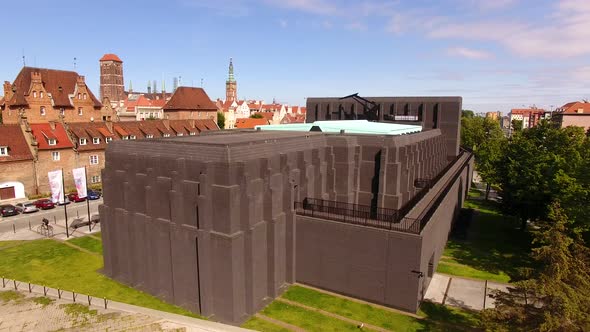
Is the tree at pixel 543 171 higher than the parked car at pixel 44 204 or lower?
higher

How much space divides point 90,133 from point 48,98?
49.5ft

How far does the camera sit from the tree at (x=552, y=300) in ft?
42.0

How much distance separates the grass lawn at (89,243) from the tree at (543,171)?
3892 centimetres

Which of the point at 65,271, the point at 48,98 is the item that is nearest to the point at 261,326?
the point at 65,271

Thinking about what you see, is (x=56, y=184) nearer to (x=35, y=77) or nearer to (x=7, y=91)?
(x=35, y=77)

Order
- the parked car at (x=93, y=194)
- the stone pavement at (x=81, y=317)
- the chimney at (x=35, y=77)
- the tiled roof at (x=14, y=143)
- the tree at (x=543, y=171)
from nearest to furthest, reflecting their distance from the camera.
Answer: the stone pavement at (x=81, y=317) < the tree at (x=543, y=171) < the tiled roof at (x=14, y=143) < the parked car at (x=93, y=194) < the chimney at (x=35, y=77)

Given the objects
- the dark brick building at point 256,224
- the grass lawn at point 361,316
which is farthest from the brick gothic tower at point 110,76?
the grass lawn at point 361,316

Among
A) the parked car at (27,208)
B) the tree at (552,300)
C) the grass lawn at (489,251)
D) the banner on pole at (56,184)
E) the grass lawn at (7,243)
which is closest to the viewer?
the tree at (552,300)

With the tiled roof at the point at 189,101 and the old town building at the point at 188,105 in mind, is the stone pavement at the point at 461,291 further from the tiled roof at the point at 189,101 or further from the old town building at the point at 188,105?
the tiled roof at the point at 189,101

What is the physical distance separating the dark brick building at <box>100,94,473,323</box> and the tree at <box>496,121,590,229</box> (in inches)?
364

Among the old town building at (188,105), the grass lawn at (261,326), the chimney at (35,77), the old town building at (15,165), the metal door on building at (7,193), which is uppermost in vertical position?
the chimney at (35,77)

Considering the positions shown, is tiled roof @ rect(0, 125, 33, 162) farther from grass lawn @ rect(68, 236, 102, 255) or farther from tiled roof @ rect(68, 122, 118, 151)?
grass lawn @ rect(68, 236, 102, 255)

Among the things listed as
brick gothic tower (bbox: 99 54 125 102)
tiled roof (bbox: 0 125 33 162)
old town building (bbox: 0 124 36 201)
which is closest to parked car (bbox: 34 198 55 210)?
old town building (bbox: 0 124 36 201)

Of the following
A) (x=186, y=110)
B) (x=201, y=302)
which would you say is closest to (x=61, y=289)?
(x=201, y=302)
